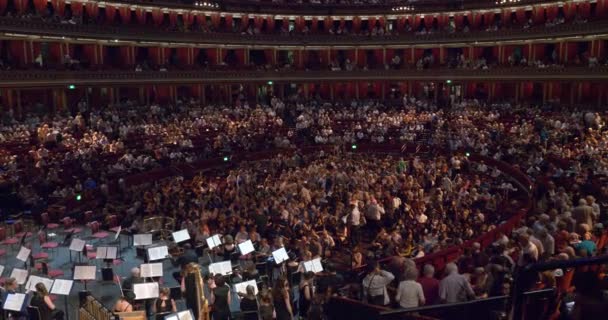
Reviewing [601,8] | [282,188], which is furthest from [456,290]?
[601,8]

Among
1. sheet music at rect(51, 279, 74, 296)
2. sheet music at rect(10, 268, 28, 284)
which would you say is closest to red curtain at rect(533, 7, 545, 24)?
sheet music at rect(51, 279, 74, 296)

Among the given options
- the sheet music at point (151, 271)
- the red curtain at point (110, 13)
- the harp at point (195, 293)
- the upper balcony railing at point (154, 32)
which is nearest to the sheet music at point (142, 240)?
the sheet music at point (151, 271)

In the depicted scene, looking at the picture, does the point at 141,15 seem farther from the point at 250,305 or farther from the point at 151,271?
the point at 250,305

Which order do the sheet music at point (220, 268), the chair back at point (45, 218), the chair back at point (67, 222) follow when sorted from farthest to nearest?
the chair back at point (45, 218)
the chair back at point (67, 222)
the sheet music at point (220, 268)

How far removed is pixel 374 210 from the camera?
19.5 metres

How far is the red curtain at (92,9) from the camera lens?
4360 cm

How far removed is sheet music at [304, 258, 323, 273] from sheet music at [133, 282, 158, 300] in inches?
134

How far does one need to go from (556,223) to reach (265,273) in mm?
7295

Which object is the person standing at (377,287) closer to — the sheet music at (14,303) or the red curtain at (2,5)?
the sheet music at (14,303)

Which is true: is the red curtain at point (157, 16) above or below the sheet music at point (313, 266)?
above

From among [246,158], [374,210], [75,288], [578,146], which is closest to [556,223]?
[374,210]

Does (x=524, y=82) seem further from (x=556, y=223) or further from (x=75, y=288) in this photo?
(x=75, y=288)

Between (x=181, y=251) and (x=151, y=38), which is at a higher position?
(x=151, y=38)

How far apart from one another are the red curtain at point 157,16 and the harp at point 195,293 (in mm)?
39970
